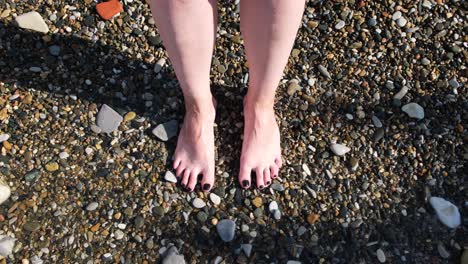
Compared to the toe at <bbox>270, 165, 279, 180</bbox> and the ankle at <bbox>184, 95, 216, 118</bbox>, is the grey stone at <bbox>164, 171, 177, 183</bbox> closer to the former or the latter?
the ankle at <bbox>184, 95, 216, 118</bbox>

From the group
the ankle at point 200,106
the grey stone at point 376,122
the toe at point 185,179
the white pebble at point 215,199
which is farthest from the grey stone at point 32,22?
the grey stone at point 376,122

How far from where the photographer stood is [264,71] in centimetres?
178

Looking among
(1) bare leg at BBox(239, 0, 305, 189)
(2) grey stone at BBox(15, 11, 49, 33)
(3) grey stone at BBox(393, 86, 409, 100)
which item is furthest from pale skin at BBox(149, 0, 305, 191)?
(2) grey stone at BBox(15, 11, 49, 33)

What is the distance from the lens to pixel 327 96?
2.20 metres

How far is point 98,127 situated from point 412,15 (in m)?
1.27

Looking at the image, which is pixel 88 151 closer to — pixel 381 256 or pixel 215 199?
pixel 215 199

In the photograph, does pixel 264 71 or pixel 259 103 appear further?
pixel 259 103

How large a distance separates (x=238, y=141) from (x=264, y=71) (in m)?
0.39

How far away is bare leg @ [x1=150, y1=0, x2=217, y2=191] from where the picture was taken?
1521 mm

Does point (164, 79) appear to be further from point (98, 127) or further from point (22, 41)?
point (22, 41)

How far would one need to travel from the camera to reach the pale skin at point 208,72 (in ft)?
5.05

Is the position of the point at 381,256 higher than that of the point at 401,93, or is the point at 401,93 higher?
the point at 401,93

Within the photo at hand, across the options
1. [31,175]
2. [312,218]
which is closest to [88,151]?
[31,175]

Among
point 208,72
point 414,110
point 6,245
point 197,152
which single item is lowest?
point 6,245
